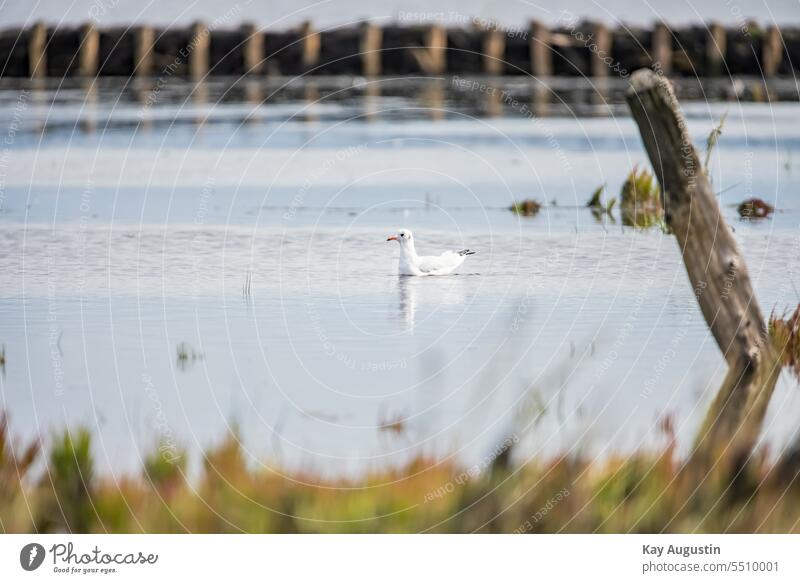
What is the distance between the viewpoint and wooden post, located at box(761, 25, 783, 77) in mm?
40000

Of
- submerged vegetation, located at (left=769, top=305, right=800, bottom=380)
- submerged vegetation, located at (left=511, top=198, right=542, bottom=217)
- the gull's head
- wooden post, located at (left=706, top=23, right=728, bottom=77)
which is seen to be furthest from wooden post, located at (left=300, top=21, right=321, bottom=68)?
submerged vegetation, located at (left=769, top=305, right=800, bottom=380)

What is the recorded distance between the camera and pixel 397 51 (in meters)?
42.6

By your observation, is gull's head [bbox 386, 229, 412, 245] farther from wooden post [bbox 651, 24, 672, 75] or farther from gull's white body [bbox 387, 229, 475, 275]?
wooden post [bbox 651, 24, 672, 75]

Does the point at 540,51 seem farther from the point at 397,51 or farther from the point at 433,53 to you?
the point at 397,51

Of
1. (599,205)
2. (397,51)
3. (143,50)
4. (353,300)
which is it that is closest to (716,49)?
(397,51)

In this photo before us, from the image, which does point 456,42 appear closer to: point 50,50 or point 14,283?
point 50,50

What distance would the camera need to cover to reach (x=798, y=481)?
720 cm

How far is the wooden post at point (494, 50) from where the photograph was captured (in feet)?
135

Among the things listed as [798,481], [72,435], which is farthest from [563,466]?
[72,435]

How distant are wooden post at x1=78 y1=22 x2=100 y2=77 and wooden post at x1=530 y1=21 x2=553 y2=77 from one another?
11.5 meters

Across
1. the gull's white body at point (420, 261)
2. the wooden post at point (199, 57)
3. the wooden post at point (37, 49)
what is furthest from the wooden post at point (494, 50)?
the gull's white body at point (420, 261)

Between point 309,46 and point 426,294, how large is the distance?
28.8m

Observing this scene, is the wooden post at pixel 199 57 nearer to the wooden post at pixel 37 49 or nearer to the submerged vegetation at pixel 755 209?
the wooden post at pixel 37 49

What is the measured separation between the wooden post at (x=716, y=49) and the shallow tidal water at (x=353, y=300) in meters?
15.7
